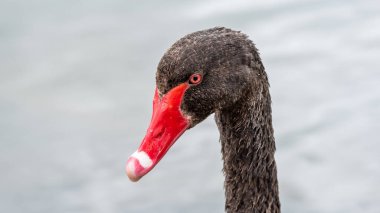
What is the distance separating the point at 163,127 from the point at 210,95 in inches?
11.5

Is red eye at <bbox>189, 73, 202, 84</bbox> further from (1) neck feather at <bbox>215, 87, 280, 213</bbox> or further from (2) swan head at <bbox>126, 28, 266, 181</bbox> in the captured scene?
(1) neck feather at <bbox>215, 87, 280, 213</bbox>

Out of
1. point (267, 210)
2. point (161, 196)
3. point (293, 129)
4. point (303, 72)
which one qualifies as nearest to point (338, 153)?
point (293, 129)

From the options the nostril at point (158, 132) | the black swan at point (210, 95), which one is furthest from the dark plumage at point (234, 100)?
the nostril at point (158, 132)

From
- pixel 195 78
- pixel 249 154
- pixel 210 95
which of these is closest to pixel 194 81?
pixel 195 78

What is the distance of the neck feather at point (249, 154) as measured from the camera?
4.96 metres

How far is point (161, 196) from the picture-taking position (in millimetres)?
7164

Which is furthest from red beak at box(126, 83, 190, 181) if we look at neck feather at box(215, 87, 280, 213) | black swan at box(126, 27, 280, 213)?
neck feather at box(215, 87, 280, 213)

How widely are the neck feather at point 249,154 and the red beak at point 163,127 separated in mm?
349

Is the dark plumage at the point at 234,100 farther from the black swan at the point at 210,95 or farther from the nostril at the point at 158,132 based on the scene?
the nostril at the point at 158,132

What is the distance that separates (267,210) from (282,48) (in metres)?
3.34

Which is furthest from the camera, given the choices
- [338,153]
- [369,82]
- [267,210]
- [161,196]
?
[369,82]

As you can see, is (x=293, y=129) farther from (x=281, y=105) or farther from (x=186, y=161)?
(x=186, y=161)

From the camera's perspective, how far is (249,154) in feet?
16.9

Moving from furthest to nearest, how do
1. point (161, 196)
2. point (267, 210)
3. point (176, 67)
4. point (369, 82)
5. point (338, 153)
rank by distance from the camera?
1. point (369, 82)
2. point (338, 153)
3. point (161, 196)
4. point (267, 210)
5. point (176, 67)
